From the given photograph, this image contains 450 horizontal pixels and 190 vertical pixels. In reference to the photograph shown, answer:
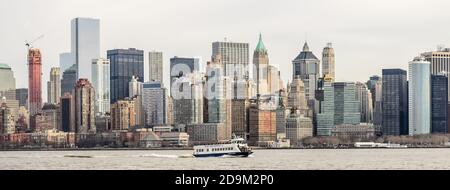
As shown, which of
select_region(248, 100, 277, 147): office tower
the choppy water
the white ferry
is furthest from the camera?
select_region(248, 100, 277, 147): office tower

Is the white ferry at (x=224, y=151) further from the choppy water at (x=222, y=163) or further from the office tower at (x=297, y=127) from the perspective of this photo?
the office tower at (x=297, y=127)

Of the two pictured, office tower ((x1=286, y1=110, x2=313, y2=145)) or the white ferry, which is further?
office tower ((x1=286, y1=110, x2=313, y2=145))

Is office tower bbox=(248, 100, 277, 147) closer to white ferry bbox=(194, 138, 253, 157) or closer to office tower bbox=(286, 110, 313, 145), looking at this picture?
office tower bbox=(286, 110, 313, 145)

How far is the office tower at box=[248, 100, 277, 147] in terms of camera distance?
128m

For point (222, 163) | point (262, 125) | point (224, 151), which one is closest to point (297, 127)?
point (262, 125)

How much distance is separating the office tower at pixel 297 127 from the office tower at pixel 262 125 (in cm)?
288

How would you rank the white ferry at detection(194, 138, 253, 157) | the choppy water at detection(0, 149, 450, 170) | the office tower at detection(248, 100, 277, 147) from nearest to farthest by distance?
the choppy water at detection(0, 149, 450, 170) < the white ferry at detection(194, 138, 253, 157) < the office tower at detection(248, 100, 277, 147)

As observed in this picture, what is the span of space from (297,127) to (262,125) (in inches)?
311

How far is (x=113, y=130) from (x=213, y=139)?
2281cm

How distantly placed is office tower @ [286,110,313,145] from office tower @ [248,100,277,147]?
2877 millimetres

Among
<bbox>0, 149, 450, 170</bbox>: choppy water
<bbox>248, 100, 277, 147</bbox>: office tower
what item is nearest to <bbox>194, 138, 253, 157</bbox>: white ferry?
<bbox>0, 149, 450, 170</bbox>: choppy water
